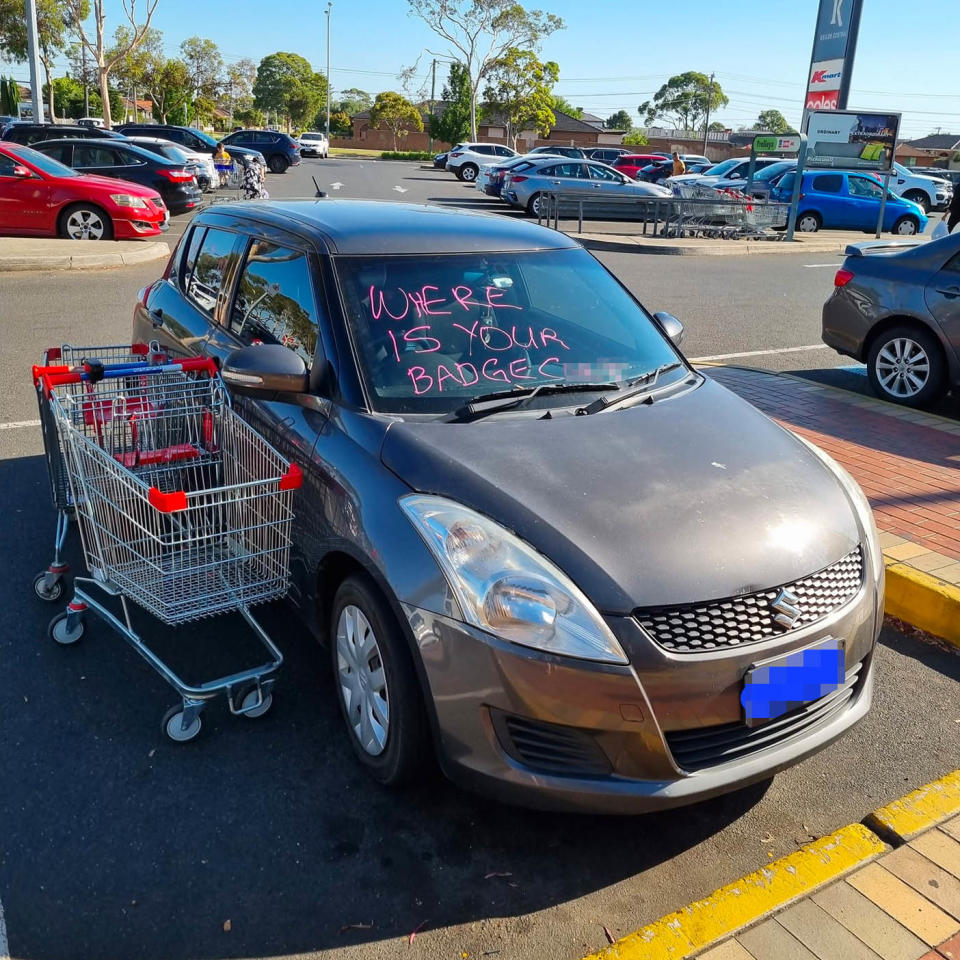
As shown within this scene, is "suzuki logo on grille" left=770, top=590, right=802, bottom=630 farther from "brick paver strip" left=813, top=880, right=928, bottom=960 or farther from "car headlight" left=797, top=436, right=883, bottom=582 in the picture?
"brick paver strip" left=813, top=880, right=928, bottom=960

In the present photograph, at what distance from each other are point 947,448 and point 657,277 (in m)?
9.07

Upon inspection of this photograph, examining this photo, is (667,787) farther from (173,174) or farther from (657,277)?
(173,174)

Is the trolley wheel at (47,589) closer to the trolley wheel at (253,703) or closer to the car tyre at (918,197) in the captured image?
the trolley wheel at (253,703)

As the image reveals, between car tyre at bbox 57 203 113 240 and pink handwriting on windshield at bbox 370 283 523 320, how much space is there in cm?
1264

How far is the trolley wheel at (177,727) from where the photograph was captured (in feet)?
10.3

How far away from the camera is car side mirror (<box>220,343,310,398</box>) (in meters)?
3.24

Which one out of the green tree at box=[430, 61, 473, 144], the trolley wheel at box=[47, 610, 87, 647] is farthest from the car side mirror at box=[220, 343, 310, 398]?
the green tree at box=[430, 61, 473, 144]

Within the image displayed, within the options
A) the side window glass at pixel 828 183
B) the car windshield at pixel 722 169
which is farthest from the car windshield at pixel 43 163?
the car windshield at pixel 722 169

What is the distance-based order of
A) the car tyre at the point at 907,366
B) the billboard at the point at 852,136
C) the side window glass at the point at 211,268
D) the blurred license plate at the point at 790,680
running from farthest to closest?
the billboard at the point at 852,136, the car tyre at the point at 907,366, the side window glass at the point at 211,268, the blurred license plate at the point at 790,680

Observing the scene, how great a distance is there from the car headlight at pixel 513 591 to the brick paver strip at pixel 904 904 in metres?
1.01

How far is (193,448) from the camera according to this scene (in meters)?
3.71

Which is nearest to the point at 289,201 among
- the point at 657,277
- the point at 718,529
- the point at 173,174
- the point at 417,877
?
the point at 718,529

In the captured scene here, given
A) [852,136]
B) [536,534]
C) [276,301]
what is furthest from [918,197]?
[536,534]

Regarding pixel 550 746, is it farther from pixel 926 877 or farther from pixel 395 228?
pixel 395 228
